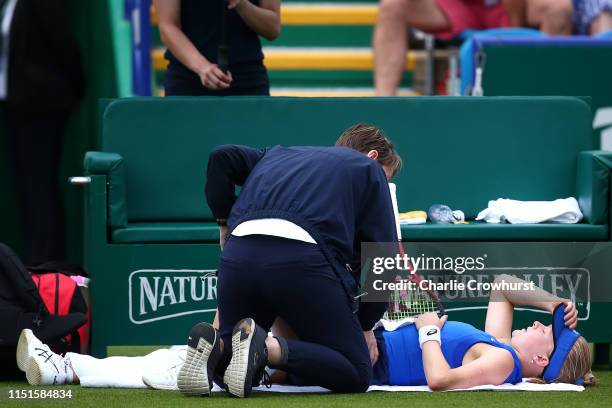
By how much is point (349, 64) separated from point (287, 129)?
3922mm

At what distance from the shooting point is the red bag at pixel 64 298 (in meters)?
6.57

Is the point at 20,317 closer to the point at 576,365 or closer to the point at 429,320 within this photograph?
the point at 429,320

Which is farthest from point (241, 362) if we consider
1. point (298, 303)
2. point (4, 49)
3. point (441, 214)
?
point (4, 49)

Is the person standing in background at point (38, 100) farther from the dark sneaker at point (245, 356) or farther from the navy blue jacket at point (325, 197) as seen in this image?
the dark sneaker at point (245, 356)

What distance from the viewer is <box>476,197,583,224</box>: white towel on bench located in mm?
6922

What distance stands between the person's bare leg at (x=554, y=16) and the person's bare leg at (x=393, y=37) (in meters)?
0.77

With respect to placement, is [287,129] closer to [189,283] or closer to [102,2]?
[189,283]

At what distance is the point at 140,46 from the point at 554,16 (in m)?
2.91

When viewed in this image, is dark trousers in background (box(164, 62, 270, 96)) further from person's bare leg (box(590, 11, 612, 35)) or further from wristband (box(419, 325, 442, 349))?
person's bare leg (box(590, 11, 612, 35))

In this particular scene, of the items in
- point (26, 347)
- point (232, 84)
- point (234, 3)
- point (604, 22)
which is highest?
point (234, 3)

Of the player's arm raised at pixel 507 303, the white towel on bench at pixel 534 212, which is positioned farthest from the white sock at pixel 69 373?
the white towel on bench at pixel 534 212

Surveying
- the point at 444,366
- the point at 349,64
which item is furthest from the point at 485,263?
the point at 349,64

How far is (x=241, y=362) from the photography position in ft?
17.4

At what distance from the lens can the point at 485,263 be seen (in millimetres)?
6777
